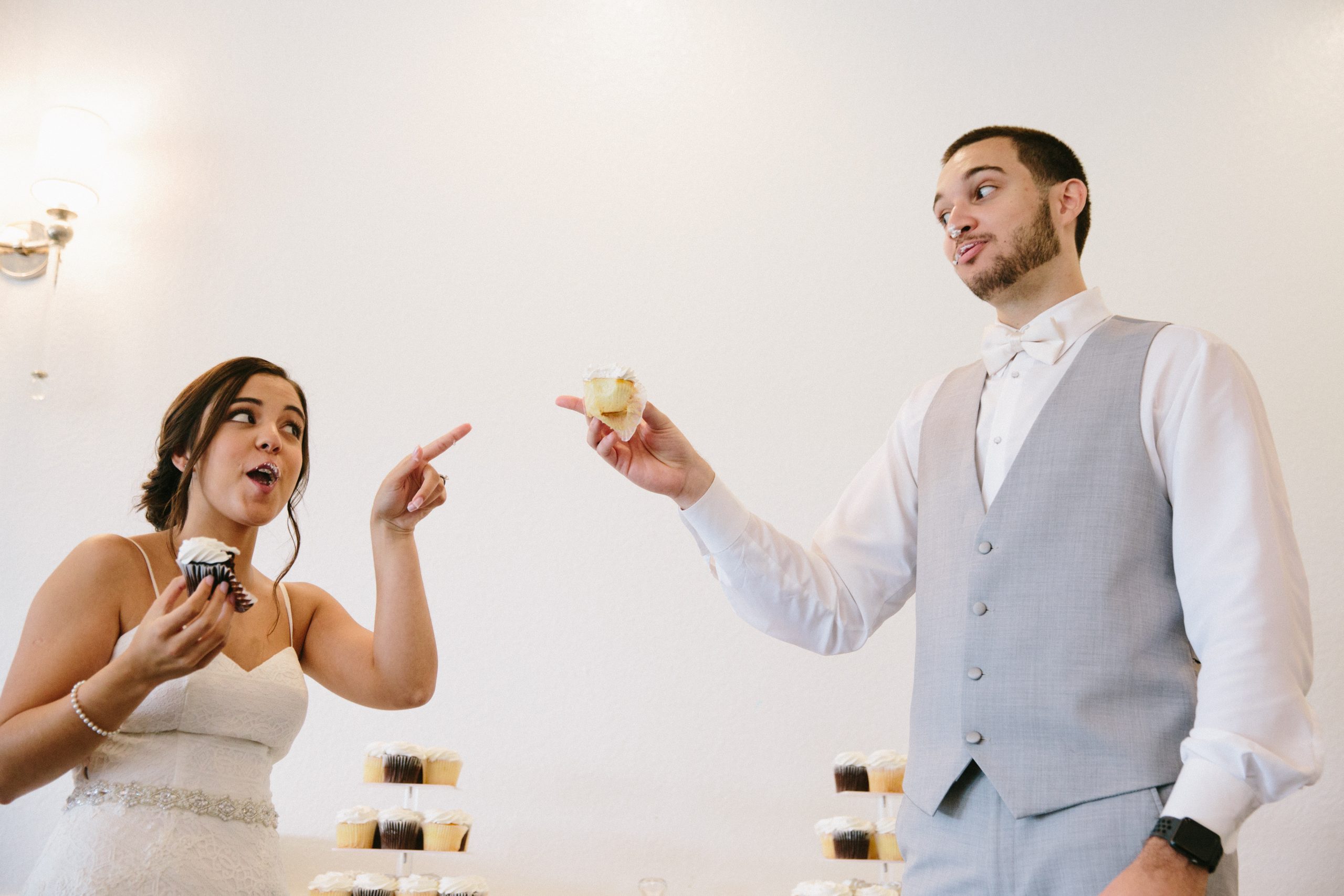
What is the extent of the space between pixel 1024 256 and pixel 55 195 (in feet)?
11.5

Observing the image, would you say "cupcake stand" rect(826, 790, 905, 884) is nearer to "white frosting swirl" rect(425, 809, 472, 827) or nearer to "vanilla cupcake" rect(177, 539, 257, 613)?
"white frosting swirl" rect(425, 809, 472, 827)

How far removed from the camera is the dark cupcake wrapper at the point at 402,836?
3.04 m

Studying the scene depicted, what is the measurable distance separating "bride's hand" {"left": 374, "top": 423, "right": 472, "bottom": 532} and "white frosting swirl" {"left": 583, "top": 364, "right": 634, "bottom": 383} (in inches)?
15.5

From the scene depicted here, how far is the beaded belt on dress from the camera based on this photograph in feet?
6.04

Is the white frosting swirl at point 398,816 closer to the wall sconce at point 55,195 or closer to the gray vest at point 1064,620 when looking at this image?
the gray vest at point 1064,620

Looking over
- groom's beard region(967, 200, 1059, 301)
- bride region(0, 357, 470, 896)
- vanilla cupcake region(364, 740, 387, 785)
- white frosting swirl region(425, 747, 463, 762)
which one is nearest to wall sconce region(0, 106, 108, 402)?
vanilla cupcake region(364, 740, 387, 785)

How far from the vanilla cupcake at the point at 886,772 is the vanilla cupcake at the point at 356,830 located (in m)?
1.46

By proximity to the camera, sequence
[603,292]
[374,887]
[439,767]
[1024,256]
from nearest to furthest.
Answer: [1024,256], [374,887], [439,767], [603,292]

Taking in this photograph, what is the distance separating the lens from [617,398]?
5.67ft

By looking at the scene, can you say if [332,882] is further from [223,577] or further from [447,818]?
[223,577]

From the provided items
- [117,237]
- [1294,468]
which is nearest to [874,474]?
[1294,468]

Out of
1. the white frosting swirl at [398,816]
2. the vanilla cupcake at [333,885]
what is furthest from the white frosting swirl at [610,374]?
the vanilla cupcake at [333,885]

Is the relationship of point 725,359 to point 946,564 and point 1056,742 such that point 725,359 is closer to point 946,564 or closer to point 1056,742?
point 946,564

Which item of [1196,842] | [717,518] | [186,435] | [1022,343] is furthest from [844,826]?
[186,435]
